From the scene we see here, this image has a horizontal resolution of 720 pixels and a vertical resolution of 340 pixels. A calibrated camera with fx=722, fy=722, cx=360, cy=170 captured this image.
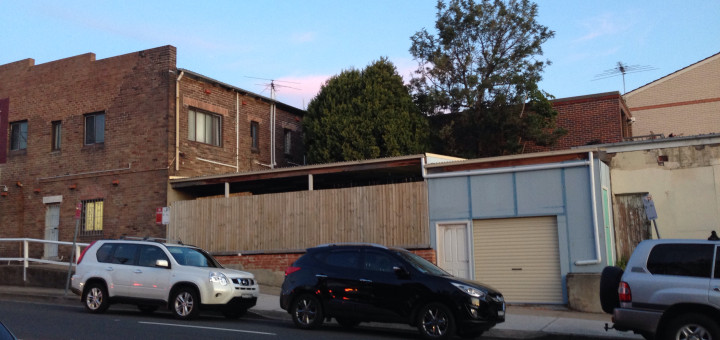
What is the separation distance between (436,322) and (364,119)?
581 inches

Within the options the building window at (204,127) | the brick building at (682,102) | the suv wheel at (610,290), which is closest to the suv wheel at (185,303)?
the suv wheel at (610,290)

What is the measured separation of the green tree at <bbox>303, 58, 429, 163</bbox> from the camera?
26.0 m

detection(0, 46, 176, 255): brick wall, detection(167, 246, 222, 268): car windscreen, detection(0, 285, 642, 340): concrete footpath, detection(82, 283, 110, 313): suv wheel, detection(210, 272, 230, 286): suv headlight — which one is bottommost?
detection(0, 285, 642, 340): concrete footpath

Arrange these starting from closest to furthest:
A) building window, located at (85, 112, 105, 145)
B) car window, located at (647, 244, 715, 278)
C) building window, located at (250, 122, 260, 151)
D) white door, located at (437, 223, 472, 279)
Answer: car window, located at (647, 244, 715, 278) → white door, located at (437, 223, 472, 279) → building window, located at (85, 112, 105, 145) → building window, located at (250, 122, 260, 151)

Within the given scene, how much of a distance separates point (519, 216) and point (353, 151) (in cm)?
885

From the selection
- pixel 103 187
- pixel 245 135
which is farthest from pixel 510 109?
pixel 103 187

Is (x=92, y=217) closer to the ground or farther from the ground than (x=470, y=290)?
farther from the ground

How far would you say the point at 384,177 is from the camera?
904 inches

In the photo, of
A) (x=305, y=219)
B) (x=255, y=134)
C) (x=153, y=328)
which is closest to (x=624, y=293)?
(x=153, y=328)

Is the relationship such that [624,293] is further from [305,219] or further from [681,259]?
[305,219]

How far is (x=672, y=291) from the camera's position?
1012 cm

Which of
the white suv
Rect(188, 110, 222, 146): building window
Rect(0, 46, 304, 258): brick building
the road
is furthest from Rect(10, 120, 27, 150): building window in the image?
the white suv

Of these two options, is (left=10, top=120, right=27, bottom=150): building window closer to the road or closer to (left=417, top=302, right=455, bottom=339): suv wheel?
the road

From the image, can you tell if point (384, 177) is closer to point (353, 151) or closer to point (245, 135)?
point (353, 151)
